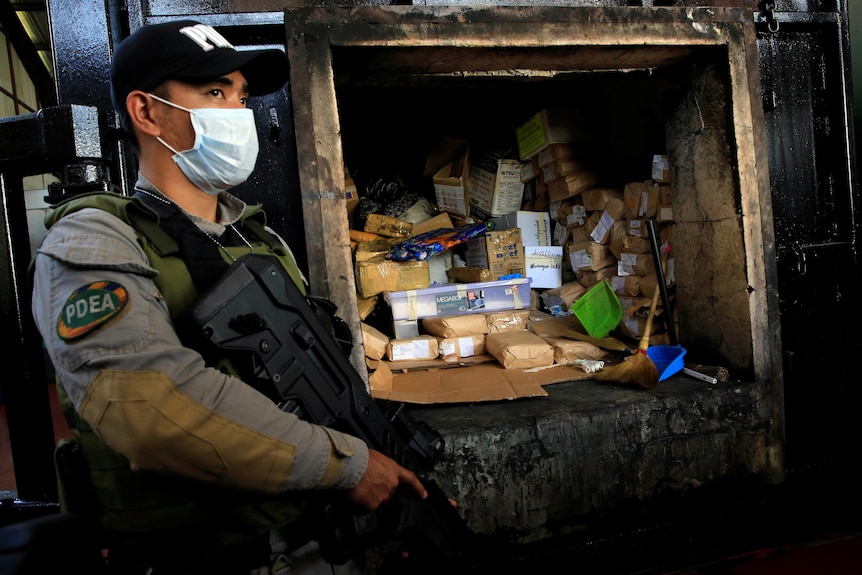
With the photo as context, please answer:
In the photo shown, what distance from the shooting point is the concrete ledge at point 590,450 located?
224 cm

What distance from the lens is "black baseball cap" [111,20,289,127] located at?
1.30m

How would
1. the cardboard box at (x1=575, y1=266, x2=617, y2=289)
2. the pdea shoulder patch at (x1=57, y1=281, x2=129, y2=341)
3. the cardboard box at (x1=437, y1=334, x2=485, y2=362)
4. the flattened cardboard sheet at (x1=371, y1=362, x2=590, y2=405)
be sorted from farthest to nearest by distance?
the cardboard box at (x1=575, y1=266, x2=617, y2=289), the cardboard box at (x1=437, y1=334, x2=485, y2=362), the flattened cardboard sheet at (x1=371, y1=362, x2=590, y2=405), the pdea shoulder patch at (x1=57, y1=281, x2=129, y2=341)

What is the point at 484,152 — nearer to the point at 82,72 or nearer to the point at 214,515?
the point at 82,72

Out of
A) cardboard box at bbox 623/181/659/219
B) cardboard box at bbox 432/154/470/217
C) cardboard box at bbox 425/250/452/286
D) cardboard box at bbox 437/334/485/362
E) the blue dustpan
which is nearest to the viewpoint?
the blue dustpan

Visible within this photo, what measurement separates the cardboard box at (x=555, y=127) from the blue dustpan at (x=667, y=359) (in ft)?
5.52

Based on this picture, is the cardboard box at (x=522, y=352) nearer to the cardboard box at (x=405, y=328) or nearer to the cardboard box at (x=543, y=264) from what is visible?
the cardboard box at (x=405, y=328)

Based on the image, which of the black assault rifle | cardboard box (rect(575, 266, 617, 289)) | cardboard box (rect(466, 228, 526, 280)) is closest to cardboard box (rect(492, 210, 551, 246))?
cardboard box (rect(466, 228, 526, 280))

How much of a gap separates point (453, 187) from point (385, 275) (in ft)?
3.71

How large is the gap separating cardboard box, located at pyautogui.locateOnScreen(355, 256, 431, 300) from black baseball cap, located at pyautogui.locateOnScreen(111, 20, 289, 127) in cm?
221

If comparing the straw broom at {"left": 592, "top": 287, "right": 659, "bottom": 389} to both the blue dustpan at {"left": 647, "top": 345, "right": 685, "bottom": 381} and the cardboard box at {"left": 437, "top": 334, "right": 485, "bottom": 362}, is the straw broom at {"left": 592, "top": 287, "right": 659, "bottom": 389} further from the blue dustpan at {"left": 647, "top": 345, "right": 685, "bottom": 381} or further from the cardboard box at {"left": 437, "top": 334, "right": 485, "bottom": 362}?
the cardboard box at {"left": 437, "top": 334, "right": 485, "bottom": 362}

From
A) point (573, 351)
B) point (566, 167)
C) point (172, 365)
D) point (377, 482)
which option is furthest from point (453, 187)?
point (172, 365)

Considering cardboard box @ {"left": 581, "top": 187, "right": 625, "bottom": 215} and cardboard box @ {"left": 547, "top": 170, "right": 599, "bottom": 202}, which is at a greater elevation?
cardboard box @ {"left": 547, "top": 170, "right": 599, "bottom": 202}

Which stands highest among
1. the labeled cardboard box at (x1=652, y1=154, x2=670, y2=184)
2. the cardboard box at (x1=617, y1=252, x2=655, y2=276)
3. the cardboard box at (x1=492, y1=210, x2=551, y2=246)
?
the labeled cardboard box at (x1=652, y1=154, x2=670, y2=184)

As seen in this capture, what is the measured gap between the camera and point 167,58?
130 centimetres
